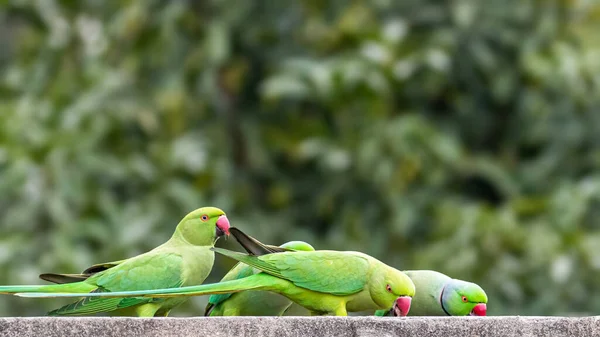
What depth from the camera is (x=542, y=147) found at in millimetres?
8117

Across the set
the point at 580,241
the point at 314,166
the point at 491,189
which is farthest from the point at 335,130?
the point at 580,241

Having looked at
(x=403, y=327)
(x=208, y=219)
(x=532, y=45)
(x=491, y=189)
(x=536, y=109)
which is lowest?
(x=403, y=327)

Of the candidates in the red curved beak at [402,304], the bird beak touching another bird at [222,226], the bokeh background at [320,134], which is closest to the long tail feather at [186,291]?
the bird beak touching another bird at [222,226]

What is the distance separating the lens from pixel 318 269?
7.82ft

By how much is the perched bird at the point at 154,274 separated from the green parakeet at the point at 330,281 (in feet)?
0.13

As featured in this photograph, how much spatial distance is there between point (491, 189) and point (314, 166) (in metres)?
1.56

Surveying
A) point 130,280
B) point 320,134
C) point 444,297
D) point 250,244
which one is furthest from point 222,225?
point 320,134

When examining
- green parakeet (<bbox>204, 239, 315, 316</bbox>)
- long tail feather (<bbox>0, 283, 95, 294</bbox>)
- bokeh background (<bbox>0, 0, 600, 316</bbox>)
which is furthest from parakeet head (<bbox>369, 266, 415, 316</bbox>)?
bokeh background (<bbox>0, 0, 600, 316</bbox>)

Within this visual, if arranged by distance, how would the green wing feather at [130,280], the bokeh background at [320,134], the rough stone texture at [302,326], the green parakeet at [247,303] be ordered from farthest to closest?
the bokeh background at [320,134]
the green parakeet at [247,303]
the green wing feather at [130,280]
the rough stone texture at [302,326]

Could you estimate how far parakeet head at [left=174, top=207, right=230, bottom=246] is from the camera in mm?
2531

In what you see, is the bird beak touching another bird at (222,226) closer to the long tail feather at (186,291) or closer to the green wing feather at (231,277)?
the green wing feather at (231,277)

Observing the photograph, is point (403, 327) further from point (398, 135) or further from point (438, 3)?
point (438, 3)

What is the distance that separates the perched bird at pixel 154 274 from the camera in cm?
235

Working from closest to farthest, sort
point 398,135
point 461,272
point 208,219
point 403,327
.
Answer: 1. point 403,327
2. point 208,219
3. point 461,272
4. point 398,135
